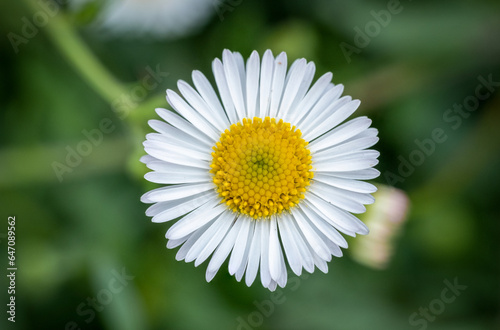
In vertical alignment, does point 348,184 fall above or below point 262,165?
below

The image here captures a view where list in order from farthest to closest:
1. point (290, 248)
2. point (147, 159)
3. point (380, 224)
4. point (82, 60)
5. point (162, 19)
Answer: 1. point (162, 19)
2. point (82, 60)
3. point (380, 224)
4. point (290, 248)
5. point (147, 159)

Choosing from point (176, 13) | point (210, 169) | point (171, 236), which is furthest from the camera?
point (176, 13)

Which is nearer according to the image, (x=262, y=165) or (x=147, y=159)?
(x=147, y=159)

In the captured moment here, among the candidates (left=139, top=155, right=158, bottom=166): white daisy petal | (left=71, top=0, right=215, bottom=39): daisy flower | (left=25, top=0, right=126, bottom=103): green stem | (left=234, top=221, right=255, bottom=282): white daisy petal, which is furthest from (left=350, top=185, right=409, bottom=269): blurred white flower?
(left=71, top=0, right=215, bottom=39): daisy flower

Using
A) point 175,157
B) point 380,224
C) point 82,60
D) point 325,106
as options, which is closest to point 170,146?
point 175,157

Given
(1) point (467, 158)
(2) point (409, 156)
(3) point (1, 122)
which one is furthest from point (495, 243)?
(3) point (1, 122)

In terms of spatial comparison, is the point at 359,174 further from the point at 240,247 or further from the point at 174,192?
the point at 174,192

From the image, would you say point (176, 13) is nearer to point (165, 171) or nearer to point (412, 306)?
point (165, 171)

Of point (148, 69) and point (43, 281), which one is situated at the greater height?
point (148, 69)
